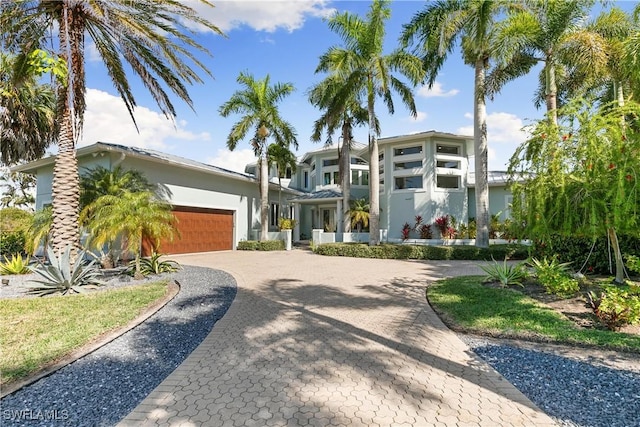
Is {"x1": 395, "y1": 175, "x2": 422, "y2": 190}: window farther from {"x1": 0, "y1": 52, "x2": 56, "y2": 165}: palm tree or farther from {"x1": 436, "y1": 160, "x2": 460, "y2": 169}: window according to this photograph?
{"x1": 0, "y1": 52, "x2": 56, "y2": 165}: palm tree

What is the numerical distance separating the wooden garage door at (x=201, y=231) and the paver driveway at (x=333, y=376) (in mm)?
11807

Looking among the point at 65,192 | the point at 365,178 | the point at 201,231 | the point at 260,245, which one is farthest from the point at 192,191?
the point at 365,178

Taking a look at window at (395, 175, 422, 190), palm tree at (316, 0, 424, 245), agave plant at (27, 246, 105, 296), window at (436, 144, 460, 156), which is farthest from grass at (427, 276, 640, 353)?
window at (436, 144, 460, 156)

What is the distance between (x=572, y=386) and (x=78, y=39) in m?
13.6

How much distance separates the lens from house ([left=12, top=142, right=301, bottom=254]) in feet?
49.7

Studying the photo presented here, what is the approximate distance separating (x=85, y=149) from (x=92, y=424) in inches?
579

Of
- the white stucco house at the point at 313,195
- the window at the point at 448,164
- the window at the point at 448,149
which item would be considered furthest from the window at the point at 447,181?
the window at the point at 448,149

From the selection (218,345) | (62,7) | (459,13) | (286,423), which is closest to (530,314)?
(286,423)

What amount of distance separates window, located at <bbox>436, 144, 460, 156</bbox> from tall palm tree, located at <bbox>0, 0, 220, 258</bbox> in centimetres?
1775

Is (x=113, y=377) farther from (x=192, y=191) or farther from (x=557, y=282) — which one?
(x=192, y=191)

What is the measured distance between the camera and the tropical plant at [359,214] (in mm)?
23047

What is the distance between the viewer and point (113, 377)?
13.2ft

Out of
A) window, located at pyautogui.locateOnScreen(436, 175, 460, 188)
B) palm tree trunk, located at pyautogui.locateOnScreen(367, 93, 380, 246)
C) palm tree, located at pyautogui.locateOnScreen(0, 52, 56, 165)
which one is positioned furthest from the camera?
window, located at pyautogui.locateOnScreen(436, 175, 460, 188)

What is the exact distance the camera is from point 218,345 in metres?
5.09
